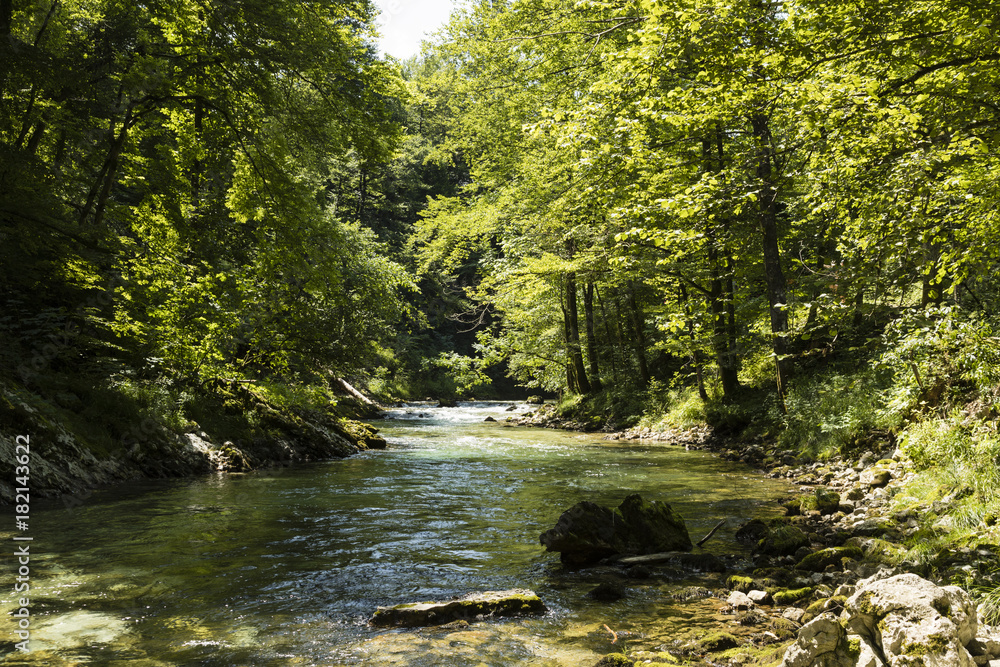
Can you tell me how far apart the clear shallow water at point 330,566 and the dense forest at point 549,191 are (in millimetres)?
2394

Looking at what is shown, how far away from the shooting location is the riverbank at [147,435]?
8.11 meters

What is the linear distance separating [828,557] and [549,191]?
42.9 ft

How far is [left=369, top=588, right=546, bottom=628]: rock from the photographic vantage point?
453 cm

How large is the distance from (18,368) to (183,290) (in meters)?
2.68

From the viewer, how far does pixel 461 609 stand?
15.4 feet

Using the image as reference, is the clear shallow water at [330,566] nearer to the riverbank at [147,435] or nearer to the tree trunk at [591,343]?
the riverbank at [147,435]

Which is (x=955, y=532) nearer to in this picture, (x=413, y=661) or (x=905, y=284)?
(x=905, y=284)

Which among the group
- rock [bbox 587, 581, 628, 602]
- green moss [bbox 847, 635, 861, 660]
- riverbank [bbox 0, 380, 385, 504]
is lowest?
rock [bbox 587, 581, 628, 602]

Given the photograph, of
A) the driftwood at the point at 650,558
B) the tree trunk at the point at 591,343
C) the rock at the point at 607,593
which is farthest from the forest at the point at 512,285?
the tree trunk at the point at 591,343

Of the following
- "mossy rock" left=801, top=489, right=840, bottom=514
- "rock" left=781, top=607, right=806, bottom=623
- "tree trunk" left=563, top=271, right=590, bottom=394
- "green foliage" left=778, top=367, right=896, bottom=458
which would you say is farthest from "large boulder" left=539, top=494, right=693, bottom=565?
"tree trunk" left=563, top=271, right=590, bottom=394

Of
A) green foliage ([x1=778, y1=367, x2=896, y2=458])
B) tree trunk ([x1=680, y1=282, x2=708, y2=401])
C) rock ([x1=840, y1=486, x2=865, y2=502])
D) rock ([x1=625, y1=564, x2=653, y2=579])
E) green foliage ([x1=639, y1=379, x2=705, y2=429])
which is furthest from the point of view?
green foliage ([x1=639, y1=379, x2=705, y2=429])

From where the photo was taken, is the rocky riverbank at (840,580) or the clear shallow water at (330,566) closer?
the rocky riverbank at (840,580)

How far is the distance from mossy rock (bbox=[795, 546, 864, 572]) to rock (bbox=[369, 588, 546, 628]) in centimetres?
262

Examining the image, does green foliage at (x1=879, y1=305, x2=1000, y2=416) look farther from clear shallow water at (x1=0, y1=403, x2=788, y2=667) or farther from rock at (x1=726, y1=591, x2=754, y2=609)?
rock at (x1=726, y1=591, x2=754, y2=609)
